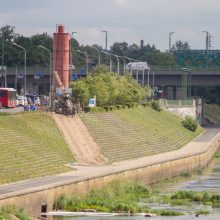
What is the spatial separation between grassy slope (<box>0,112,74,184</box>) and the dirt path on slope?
73 centimetres

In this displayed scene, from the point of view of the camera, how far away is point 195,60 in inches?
7539

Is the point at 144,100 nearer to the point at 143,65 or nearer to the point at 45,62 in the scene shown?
the point at 143,65

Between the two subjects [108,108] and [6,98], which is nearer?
[108,108]

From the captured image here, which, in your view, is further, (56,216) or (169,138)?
(169,138)

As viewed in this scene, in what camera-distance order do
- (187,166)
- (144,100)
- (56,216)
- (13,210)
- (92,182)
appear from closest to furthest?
(13,210) → (56,216) → (92,182) → (187,166) → (144,100)

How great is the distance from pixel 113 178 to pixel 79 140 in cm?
1582

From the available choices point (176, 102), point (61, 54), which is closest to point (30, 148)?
point (61, 54)

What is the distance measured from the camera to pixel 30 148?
71125mm

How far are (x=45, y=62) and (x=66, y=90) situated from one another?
101042 millimetres

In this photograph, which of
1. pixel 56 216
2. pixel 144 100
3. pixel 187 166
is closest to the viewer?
pixel 56 216

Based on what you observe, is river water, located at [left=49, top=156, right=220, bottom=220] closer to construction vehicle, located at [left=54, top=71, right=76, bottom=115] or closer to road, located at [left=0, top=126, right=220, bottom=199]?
road, located at [left=0, top=126, right=220, bottom=199]

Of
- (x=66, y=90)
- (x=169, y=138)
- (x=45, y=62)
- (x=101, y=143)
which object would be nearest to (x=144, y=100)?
(x=169, y=138)

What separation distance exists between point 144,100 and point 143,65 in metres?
26.6

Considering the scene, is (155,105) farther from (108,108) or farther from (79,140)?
(79,140)
